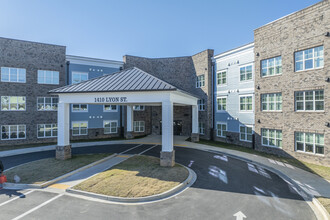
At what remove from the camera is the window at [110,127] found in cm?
2822

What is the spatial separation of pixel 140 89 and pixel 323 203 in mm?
11319

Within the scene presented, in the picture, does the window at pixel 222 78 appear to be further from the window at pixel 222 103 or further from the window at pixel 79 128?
the window at pixel 79 128

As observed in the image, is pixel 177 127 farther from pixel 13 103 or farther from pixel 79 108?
pixel 13 103

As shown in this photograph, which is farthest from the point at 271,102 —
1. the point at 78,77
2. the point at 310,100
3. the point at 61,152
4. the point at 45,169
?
the point at 78,77

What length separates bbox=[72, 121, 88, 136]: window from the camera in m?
26.1

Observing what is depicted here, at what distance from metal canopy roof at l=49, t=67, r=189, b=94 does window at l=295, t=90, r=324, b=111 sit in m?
11.3

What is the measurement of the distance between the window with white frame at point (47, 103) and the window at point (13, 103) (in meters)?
1.57

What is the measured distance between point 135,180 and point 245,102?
1603 centimetres

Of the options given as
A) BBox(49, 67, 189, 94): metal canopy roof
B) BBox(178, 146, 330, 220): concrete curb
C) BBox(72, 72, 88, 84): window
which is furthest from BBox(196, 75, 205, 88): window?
BBox(72, 72, 88, 84): window

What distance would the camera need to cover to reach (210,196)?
29.9ft

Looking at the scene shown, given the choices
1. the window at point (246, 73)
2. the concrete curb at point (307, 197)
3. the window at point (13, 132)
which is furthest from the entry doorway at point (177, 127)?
the window at point (13, 132)

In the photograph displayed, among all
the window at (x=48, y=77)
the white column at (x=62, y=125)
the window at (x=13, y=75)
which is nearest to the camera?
the white column at (x=62, y=125)

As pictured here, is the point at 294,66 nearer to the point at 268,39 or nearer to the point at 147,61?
the point at 268,39

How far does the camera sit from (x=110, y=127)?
28.6 m
